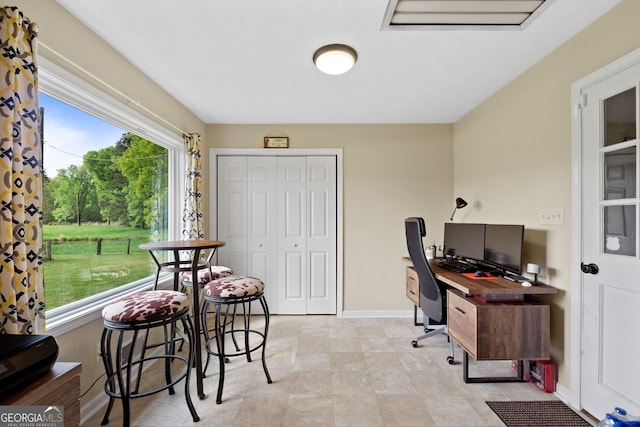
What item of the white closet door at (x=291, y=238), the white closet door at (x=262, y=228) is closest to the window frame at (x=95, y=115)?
the white closet door at (x=262, y=228)

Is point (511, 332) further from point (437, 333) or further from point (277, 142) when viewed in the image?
point (277, 142)

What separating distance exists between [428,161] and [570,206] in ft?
5.71

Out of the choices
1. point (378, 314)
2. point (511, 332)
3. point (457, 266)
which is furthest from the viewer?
point (378, 314)

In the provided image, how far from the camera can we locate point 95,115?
1893mm

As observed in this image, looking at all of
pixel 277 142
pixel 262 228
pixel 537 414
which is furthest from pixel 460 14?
pixel 262 228

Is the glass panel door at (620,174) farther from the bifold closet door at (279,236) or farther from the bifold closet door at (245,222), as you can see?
the bifold closet door at (245,222)

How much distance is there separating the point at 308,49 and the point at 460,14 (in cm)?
96

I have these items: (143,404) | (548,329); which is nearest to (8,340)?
(143,404)

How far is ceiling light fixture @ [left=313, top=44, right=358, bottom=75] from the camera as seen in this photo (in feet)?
6.08

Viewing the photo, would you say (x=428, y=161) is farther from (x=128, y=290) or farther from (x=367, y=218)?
(x=128, y=290)

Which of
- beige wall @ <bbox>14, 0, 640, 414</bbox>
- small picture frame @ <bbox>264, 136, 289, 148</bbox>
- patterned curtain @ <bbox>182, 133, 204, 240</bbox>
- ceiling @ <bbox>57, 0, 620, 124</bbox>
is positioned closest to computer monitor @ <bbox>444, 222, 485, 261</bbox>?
beige wall @ <bbox>14, 0, 640, 414</bbox>

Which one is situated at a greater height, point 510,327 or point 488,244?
point 488,244

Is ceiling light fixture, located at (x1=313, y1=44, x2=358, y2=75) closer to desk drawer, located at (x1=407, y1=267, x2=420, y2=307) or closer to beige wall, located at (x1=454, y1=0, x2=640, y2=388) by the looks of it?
beige wall, located at (x1=454, y1=0, x2=640, y2=388)

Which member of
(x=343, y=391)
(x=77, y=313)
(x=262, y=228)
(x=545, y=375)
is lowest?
Result: (x=343, y=391)
